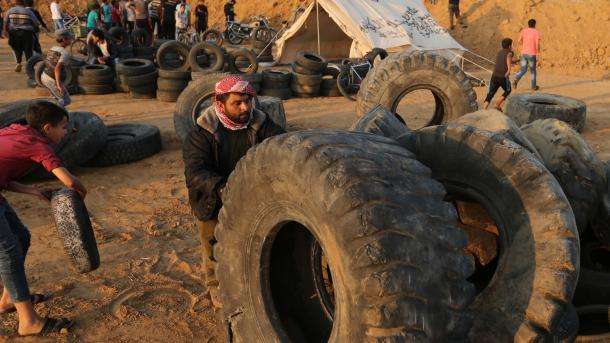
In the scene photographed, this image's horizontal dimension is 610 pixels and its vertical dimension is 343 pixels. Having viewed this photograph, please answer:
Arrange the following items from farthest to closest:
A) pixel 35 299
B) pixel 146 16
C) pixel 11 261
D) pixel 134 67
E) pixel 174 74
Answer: pixel 146 16 < pixel 134 67 < pixel 174 74 < pixel 35 299 < pixel 11 261

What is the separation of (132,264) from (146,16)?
1669cm

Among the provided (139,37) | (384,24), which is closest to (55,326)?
(384,24)

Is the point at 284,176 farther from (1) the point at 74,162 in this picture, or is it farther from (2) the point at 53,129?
(1) the point at 74,162

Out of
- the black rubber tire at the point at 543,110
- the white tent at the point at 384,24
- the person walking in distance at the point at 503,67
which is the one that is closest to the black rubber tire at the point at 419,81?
the black rubber tire at the point at 543,110

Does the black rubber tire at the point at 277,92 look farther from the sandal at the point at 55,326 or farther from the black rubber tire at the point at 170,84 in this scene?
the sandal at the point at 55,326

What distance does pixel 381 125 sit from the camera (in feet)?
13.6

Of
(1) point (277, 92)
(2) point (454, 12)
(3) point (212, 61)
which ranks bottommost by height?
(1) point (277, 92)

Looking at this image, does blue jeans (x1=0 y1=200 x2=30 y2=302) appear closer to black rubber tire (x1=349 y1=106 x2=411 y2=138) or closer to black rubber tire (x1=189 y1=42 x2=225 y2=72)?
black rubber tire (x1=349 y1=106 x2=411 y2=138)

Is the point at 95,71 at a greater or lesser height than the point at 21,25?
lesser

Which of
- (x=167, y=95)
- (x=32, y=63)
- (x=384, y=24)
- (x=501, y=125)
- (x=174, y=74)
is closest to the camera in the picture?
(x=501, y=125)

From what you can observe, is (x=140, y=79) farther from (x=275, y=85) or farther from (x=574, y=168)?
(x=574, y=168)

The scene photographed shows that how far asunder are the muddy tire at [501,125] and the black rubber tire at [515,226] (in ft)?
2.32

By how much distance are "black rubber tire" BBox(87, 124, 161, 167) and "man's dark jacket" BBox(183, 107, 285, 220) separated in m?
4.56

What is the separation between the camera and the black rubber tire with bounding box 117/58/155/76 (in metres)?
12.5
